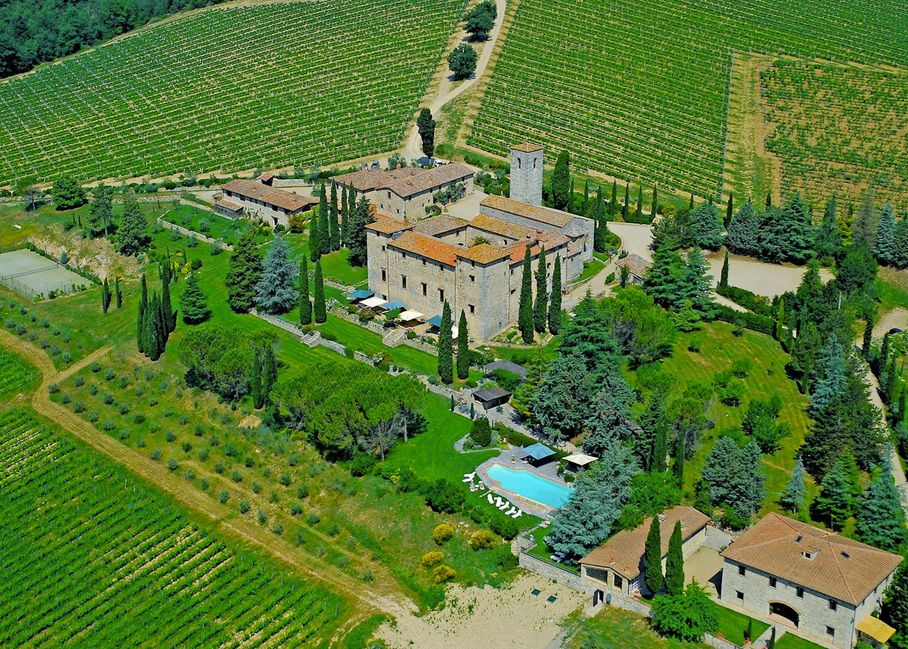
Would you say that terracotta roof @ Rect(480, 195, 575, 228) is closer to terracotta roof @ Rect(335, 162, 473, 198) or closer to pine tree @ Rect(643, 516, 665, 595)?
terracotta roof @ Rect(335, 162, 473, 198)

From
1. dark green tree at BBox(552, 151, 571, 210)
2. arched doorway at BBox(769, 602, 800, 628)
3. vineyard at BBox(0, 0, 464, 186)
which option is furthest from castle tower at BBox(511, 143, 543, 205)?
arched doorway at BBox(769, 602, 800, 628)

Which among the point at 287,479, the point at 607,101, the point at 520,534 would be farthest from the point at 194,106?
the point at 520,534

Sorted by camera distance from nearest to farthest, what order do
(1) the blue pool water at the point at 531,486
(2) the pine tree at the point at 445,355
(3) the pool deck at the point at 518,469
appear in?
(3) the pool deck at the point at 518,469, (1) the blue pool water at the point at 531,486, (2) the pine tree at the point at 445,355

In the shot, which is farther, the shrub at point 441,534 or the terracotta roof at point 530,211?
the terracotta roof at point 530,211

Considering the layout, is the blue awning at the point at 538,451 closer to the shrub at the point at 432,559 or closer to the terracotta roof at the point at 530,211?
the shrub at the point at 432,559

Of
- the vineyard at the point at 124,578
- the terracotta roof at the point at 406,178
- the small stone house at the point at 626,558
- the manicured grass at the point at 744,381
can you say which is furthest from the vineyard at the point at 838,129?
the vineyard at the point at 124,578

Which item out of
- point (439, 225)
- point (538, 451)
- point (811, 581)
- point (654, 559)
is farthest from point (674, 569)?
point (439, 225)
